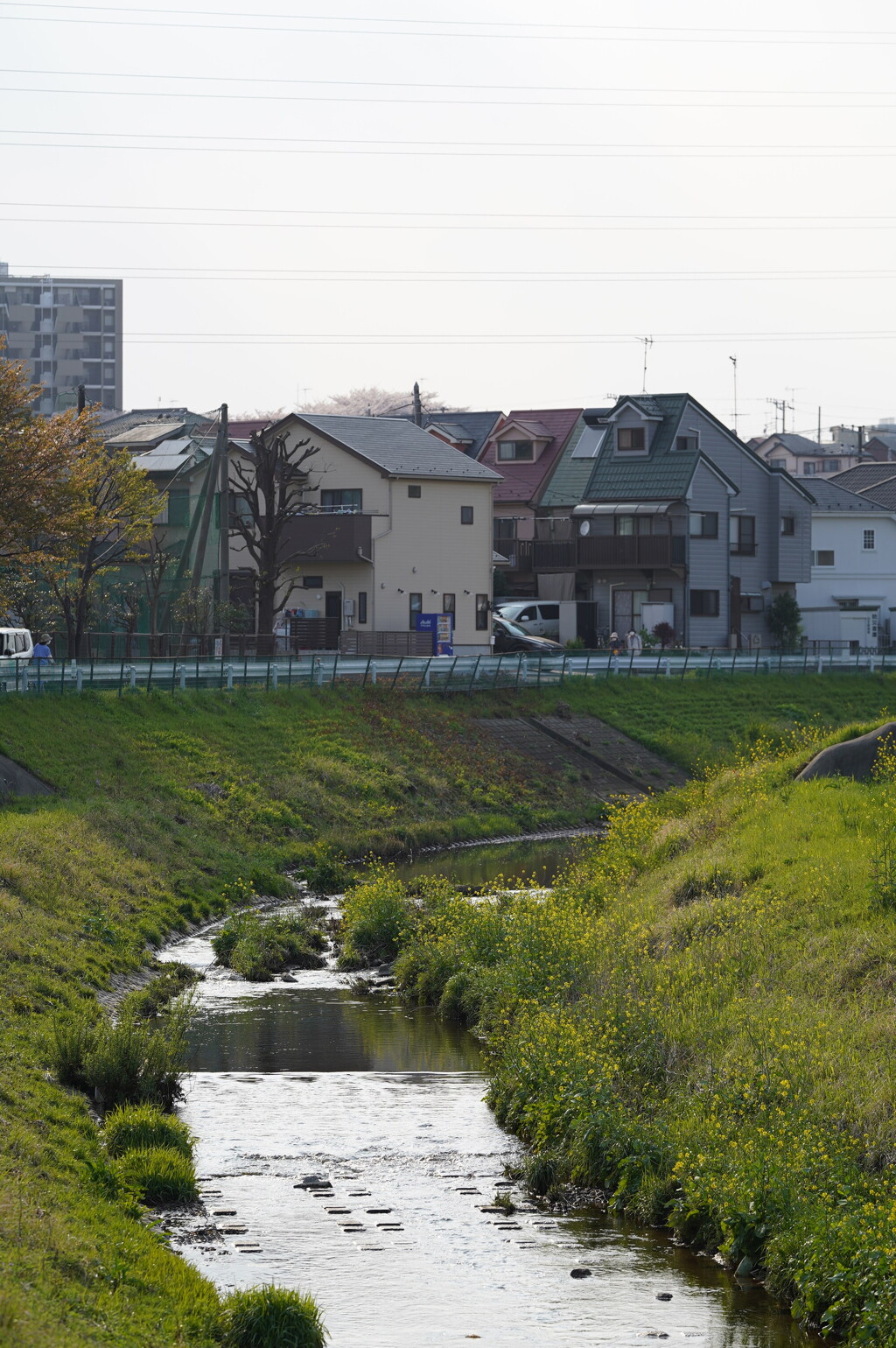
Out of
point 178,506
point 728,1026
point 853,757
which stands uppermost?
point 178,506

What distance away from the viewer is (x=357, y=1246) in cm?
1108

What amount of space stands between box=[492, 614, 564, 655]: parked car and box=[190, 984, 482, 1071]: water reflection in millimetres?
37005

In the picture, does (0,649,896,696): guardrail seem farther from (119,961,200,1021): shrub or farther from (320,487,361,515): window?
(119,961,200,1021): shrub

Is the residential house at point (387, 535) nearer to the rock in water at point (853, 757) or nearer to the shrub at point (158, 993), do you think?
the rock in water at point (853, 757)

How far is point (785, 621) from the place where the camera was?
63719 millimetres

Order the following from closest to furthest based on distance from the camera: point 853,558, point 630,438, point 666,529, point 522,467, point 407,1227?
point 407,1227 → point 666,529 → point 630,438 → point 522,467 → point 853,558

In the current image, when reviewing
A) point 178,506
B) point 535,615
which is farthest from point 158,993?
point 535,615

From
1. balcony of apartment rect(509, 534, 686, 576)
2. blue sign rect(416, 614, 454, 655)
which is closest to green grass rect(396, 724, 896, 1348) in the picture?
blue sign rect(416, 614, 454, 655)

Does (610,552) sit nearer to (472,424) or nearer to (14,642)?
(472,424)

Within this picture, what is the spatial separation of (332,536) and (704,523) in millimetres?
16558

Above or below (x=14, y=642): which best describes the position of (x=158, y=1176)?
below

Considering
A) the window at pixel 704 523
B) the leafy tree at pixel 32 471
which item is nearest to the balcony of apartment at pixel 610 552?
the window at pixel 704 523

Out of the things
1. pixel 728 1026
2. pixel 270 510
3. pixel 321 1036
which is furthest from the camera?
pixel 270 510

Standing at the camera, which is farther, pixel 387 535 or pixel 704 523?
pixel 704 523
